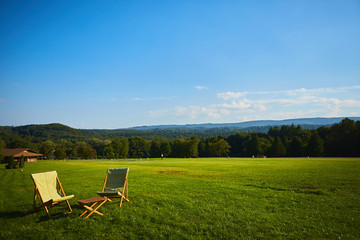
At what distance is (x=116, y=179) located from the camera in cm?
993

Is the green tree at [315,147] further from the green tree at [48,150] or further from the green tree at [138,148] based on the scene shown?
the green tree at [48,150]

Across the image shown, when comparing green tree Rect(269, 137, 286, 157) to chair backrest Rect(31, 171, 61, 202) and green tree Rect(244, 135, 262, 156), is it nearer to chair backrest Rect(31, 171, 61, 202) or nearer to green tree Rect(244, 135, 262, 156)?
green tree Rect(244, 135, 262, 156)

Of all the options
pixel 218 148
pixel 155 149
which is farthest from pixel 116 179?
pixel 155 149

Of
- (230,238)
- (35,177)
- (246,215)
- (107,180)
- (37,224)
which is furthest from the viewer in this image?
(107,180)

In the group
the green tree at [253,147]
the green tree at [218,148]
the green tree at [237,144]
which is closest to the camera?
the green tree at [253,147]

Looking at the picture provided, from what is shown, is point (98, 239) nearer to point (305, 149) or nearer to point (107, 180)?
point (107, 180)

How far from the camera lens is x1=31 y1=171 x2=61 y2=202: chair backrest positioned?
7.76m

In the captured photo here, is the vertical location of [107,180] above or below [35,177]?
below

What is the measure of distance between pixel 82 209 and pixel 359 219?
953 cm

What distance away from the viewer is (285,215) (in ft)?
24.0

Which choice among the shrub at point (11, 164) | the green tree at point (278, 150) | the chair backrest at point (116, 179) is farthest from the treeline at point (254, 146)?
the chair backrest at point (116, 179)

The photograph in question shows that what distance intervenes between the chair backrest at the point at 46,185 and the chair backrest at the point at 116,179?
2.10 m

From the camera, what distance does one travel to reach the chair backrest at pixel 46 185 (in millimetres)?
7762

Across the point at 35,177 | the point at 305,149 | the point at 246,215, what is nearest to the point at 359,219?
the point at 246,215
